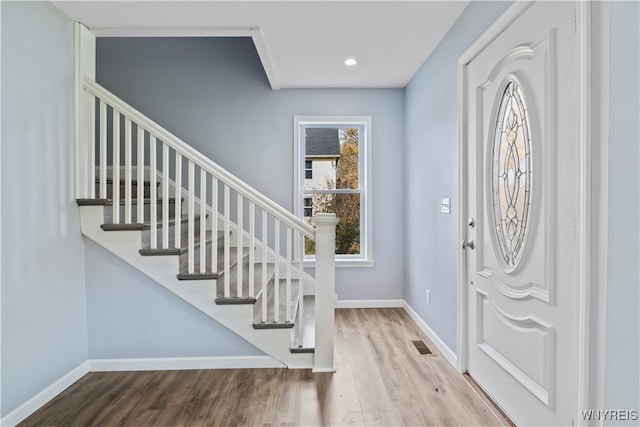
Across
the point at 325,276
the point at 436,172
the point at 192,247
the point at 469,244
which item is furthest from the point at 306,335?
the point at 436,172

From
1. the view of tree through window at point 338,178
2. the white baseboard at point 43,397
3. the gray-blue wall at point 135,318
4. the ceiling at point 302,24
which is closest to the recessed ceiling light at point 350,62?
the ceiling at point 302,24

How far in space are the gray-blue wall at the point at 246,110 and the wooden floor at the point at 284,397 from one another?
5.13ft

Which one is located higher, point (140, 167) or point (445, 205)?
point (140, 167)

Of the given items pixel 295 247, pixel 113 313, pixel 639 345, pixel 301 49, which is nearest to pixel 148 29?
pixel 301 49

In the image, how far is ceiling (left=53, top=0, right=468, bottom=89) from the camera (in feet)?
7.17

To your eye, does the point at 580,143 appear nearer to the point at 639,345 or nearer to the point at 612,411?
the point at 639,345

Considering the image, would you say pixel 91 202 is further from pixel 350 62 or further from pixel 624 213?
pixel 624 213

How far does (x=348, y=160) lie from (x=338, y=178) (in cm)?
23

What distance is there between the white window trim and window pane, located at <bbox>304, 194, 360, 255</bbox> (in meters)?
0.07

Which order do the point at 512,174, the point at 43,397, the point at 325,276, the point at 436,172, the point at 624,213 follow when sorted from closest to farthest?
the point at 624,213
the point at 512,174
the point at 43,397
the point at 325,276
the point at 436,172

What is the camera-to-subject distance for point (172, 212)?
11.2 feet

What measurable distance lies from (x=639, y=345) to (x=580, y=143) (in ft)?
2.28

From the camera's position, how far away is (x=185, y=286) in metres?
2.38

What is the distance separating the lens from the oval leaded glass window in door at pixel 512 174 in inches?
65.5
